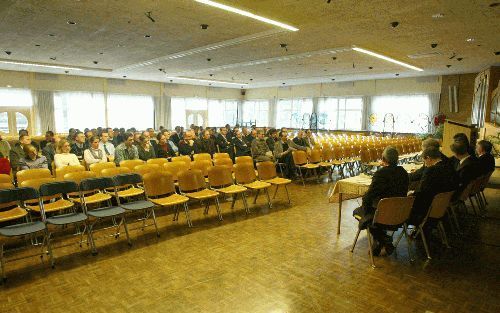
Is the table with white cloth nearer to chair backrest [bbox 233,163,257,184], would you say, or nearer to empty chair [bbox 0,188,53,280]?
chair backrest [bbox 233,163,257,184]

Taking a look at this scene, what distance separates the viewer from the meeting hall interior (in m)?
3.43

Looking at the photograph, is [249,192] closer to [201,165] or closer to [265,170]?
[265,170]

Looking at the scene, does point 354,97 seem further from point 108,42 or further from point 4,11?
point 4,11

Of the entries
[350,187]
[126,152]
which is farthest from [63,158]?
[350,187]

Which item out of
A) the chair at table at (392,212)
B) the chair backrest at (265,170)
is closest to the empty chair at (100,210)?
the chair backrest at (265,170)

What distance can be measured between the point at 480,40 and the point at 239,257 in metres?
7.94

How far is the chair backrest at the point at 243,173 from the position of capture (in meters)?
6.34

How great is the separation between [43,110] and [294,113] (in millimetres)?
14037

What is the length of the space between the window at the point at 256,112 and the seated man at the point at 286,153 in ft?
44.2

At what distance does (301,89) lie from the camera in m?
20.5

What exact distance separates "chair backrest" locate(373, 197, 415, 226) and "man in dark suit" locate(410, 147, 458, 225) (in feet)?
1.20

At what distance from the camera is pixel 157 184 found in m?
5.30

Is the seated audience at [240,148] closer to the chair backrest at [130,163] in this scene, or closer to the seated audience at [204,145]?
the seated audience at [204,145]

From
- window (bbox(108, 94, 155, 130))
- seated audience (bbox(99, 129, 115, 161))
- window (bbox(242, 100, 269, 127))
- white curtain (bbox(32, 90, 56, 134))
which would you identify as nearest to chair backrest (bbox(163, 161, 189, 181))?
seated audience (bbox(99, 129, 115, 161))
